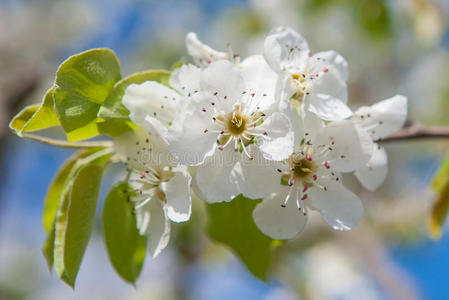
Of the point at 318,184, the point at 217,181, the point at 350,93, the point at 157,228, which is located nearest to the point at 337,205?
the point at 318,184

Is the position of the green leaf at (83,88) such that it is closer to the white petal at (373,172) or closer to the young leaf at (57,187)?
the young leaf at (57,187)

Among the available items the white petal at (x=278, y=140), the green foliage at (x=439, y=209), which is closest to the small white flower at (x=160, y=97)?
the white petal at (x=278, y=140)

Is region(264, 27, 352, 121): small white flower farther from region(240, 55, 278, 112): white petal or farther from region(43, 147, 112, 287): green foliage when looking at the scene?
region(43, 147, 112, 287): green foliage

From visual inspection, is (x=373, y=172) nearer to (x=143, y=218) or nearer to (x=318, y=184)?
(x=318, y=184)

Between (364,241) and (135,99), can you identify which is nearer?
Result: (135,99)

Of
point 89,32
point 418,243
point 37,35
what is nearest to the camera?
point 418,243

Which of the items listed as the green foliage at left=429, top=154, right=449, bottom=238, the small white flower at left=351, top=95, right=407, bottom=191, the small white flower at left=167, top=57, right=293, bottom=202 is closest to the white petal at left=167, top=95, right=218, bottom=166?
the small white flower at left=167, top=57, right=293, bottom=202

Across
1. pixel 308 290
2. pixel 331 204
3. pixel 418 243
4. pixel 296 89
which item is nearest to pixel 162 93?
pixel 296 89

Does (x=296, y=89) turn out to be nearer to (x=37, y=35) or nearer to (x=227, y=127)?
(x=227, y=127)
